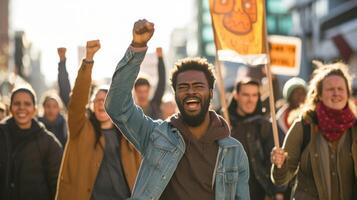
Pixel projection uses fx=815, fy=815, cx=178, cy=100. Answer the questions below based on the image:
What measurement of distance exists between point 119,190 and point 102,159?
0.97ft

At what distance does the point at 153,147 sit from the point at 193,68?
0.58 m

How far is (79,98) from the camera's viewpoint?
6.47 meters

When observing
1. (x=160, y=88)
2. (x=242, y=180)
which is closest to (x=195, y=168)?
(x=242, y=180)

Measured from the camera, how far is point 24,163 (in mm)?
7520

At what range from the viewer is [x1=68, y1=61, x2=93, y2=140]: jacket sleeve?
643cm

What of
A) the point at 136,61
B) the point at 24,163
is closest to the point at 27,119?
the point at 24,163

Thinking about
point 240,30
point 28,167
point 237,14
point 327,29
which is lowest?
point 28,167

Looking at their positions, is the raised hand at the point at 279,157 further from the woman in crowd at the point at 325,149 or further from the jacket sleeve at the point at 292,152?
the jacket sleeve at the point at 292,152

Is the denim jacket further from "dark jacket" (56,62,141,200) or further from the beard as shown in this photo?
"dark jacket" (56,62,141,200)

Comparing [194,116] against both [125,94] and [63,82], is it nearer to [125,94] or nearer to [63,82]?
[125,94]

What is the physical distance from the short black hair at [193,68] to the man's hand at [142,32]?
0.53 m

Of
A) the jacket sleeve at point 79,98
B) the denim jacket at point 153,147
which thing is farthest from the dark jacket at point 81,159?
the denim jacket at point 153,147

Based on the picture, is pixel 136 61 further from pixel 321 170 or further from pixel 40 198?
pixel 40 198

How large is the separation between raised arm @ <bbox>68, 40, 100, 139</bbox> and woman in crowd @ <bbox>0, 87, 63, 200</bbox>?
106 centimetres
